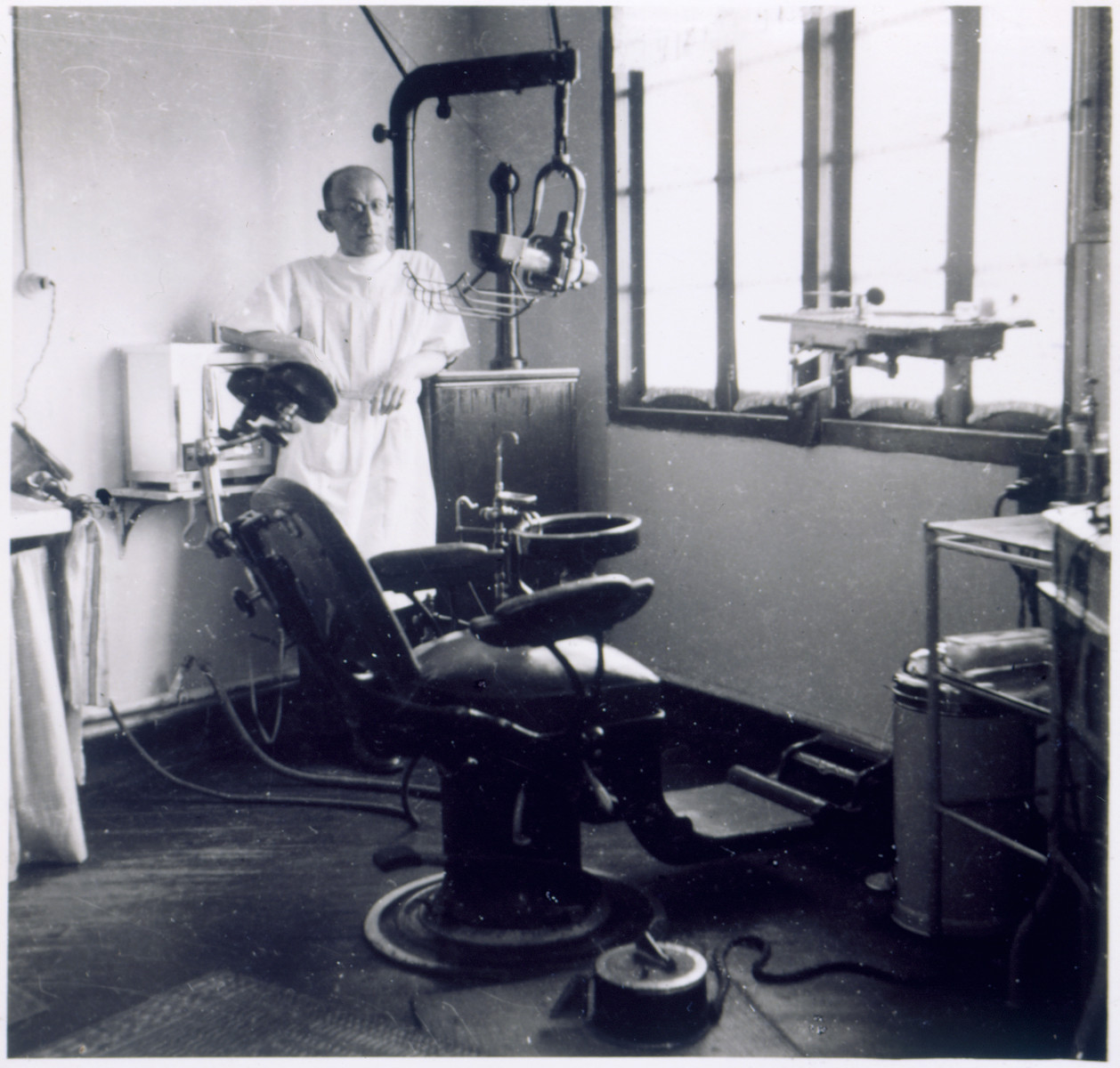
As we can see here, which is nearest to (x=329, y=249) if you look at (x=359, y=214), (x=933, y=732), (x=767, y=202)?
(x=359, y=214)

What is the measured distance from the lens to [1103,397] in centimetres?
249

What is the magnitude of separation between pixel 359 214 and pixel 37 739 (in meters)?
1.79

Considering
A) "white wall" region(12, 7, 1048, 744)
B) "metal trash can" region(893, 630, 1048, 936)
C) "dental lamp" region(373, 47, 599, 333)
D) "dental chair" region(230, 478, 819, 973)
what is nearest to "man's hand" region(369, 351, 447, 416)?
"dental lamp" region(373, 47, 599, 333)

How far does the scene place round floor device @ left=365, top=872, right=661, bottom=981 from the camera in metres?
2.35

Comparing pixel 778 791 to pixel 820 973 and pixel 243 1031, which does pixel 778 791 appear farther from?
pixel 243 1031

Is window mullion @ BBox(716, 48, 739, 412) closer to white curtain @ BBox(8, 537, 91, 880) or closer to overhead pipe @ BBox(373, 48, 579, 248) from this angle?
overhead pipe @ BBox(373, 48, 579, 248)

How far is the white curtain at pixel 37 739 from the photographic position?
2662 mm

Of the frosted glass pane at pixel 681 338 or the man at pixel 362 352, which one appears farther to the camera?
the frosted glass pane at pixel 681 338

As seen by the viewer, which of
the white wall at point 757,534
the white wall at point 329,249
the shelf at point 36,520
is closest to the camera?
the shelf at point 36,520

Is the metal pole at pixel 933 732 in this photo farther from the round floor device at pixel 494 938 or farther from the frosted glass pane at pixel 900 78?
the frosted glass pane at pixel 900 78

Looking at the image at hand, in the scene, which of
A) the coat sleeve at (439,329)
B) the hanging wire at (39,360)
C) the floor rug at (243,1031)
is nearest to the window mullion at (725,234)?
the coat sleeve at (439,329)

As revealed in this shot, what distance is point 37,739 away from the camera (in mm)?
2717

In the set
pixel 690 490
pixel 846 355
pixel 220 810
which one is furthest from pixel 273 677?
pixel 846 355

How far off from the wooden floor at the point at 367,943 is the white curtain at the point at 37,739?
8 centimetres
